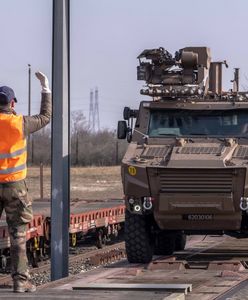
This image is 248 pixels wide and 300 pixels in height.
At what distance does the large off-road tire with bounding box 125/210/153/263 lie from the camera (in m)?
13.8

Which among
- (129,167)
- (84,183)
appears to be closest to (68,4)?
(129,167)

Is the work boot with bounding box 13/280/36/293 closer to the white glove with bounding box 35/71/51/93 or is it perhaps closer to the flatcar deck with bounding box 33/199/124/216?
the white glove with bounding box 35/71/51/93

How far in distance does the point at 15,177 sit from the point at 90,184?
38.8 m

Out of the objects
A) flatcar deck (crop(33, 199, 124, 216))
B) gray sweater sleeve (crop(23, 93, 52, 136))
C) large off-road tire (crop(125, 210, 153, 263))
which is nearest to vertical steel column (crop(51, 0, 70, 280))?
large off-road tire (crop(125, 210, 153, 263))

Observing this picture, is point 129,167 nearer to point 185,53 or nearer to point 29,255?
point 185,53

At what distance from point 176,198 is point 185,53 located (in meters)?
2.60

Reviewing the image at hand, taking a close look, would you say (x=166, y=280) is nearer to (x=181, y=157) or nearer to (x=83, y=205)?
(x=181, y=157)

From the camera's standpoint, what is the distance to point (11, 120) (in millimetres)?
9695

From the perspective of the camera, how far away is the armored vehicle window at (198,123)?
47.6 ft

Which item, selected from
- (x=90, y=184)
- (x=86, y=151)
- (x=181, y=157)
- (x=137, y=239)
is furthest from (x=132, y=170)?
(x=86, y=151)

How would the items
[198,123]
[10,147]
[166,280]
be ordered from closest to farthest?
1. [10,147]
2. [166,280]
3. [198,123]

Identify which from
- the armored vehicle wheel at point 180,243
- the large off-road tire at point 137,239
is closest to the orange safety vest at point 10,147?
the large off-road tire at point 137,239

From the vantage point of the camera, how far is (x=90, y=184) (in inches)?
1909

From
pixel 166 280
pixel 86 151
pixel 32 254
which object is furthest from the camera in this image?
pixel 86 151
